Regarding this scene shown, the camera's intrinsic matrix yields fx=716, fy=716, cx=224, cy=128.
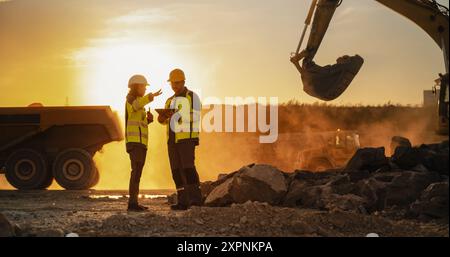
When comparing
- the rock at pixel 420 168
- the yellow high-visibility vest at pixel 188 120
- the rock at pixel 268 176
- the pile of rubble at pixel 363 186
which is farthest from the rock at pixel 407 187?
the yellow high-visibility vest at pixel 188 120

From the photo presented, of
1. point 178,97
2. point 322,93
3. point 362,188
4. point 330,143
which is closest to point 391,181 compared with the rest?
point 362,188

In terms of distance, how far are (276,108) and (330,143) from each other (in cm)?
2056

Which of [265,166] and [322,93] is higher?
[322,93]

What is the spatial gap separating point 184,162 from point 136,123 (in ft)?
3.17

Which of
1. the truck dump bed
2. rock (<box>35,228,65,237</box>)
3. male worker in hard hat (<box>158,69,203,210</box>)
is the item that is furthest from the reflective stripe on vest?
the truck dump bed

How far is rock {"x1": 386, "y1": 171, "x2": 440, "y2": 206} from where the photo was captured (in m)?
10.8

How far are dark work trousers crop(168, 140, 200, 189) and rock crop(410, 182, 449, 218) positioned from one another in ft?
11.1

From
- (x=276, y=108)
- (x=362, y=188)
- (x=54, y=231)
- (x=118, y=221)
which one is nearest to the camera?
(x=54, y=231)

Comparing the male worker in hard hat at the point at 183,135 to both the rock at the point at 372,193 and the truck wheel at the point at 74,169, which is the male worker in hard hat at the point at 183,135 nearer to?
the rock at the point at 372,193

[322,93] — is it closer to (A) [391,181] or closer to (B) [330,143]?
(A) [391,181]

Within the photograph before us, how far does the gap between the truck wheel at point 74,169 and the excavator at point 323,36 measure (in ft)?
22.1

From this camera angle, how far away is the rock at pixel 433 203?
973 cm
